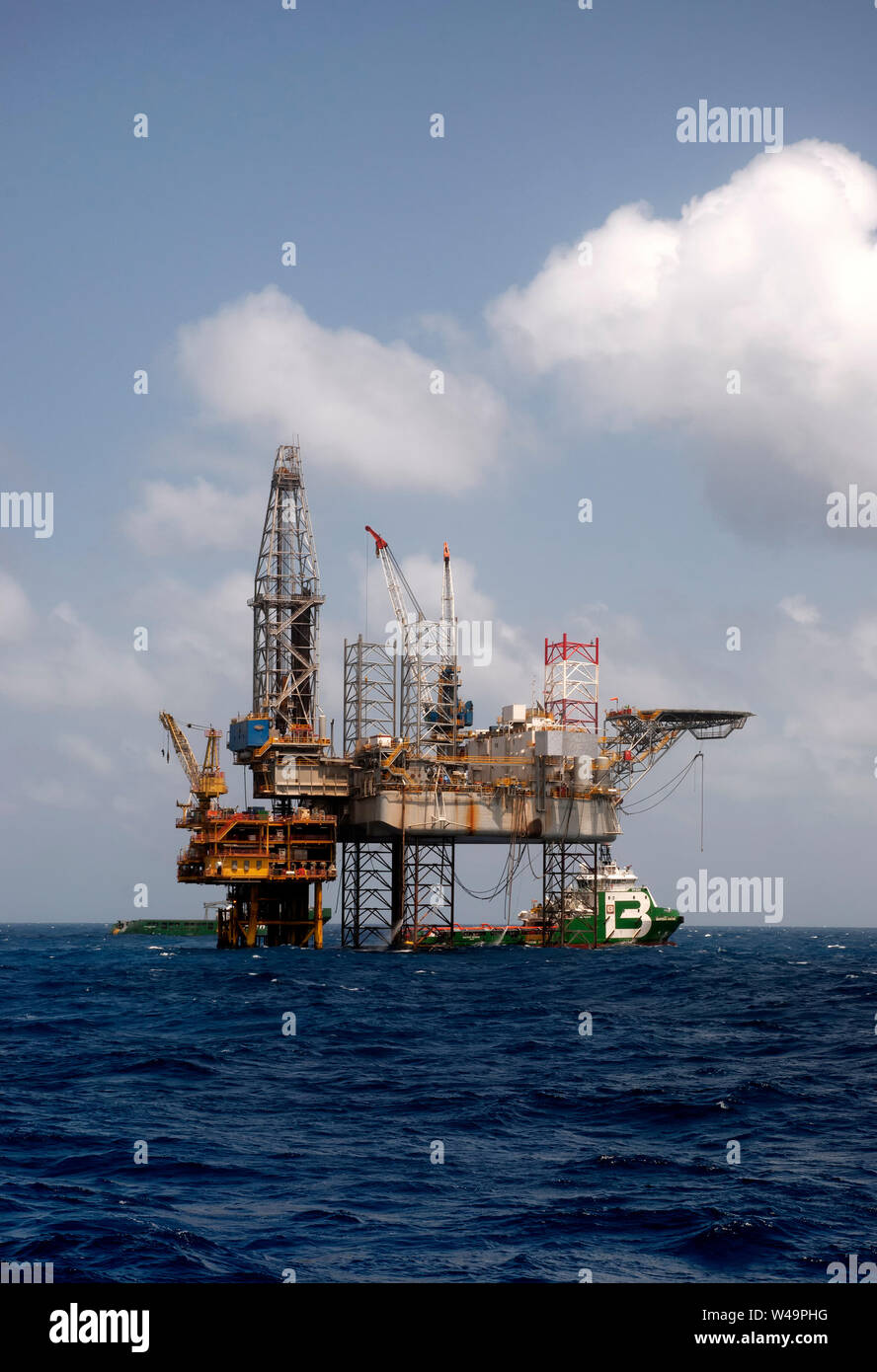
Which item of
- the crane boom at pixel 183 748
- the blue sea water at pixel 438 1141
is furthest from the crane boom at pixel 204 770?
the blue sea water at pixel 438 1141

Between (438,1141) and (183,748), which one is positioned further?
(183,748)

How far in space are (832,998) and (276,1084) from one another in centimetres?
3796

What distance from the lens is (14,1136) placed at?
93.1 ft

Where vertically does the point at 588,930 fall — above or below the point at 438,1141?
below

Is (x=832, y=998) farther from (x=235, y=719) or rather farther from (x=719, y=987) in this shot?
(x=235, y=719)

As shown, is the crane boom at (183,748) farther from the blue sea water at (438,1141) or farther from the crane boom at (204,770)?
the blue sea water at (438,1141)

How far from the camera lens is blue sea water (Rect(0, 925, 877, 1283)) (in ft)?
64.1

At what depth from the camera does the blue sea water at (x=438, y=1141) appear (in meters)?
19.5

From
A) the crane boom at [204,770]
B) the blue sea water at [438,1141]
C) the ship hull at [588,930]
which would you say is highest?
the crane boom at [204,770]

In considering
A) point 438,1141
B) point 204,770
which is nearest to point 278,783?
point 204,770

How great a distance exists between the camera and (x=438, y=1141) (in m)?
27.7

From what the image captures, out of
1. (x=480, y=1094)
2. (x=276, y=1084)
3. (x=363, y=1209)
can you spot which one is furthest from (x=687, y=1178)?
(x=276, y=1084)

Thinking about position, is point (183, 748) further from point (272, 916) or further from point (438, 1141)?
point (438, 1141)
